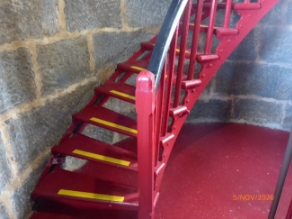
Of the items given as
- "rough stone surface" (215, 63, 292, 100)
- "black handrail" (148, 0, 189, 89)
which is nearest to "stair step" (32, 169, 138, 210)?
"black handrail" (148, 0, 189, 89)

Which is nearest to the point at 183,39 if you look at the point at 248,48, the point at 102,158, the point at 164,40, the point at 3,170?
the point at 164,40

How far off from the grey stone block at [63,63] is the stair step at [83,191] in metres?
0.57

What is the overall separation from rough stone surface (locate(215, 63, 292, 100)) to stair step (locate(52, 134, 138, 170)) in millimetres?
1499

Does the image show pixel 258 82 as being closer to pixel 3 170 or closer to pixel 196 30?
pixel 196 30

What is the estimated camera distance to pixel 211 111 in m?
3.08

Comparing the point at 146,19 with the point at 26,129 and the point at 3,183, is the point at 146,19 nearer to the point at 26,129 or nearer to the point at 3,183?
the point at 26,129

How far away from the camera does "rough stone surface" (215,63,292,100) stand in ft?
9.19

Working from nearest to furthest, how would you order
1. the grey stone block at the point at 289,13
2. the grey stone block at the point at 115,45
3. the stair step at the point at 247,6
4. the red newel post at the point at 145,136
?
the red newel post at the point at 145,136, the stair step at the point at 247,6, the grey stone block at the point at 115,45, the grey stone block at the point at 289,13

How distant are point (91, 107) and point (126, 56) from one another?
0.55 m

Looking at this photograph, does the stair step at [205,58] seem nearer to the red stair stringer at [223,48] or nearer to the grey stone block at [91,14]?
the red stair stringer at [223,48]

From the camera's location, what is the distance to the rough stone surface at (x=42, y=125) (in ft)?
5.25

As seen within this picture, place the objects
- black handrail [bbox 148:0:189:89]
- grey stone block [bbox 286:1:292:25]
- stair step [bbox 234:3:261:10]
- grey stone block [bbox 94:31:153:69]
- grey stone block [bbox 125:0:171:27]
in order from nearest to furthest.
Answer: black handrail [bbox 148:0:189:89] < stair step [bbox 234:3:261:10] < grey stone block [bbox 94:31:153:69] < grey stone block [bbox 125:0:171:27] < grey stone block [bbox 286:1:292:25]

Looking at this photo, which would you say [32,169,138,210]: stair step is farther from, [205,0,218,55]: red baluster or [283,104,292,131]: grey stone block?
[283,104,292,131]: grey stone block

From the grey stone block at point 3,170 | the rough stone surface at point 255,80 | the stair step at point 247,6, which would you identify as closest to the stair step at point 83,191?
the grey stone block at point 3,170
